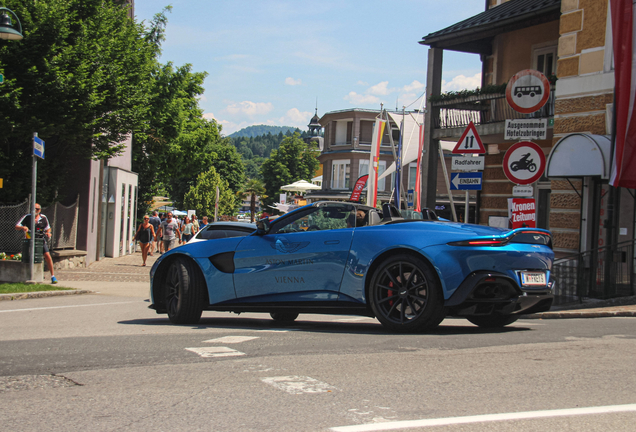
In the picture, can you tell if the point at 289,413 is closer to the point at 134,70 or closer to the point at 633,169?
the point at 633,169

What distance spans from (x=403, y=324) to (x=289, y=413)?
9.75 ft

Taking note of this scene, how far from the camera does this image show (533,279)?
673 centimetres

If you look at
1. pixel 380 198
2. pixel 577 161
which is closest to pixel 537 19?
pixel 577 161

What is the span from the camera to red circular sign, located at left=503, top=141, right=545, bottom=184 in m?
11.8

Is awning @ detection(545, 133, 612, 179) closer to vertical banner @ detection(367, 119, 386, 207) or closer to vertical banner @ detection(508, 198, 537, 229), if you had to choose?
vertical banner @ detection(508, 198, 537, 229)

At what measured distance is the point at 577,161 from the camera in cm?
1411

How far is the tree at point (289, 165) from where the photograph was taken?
96.2 m

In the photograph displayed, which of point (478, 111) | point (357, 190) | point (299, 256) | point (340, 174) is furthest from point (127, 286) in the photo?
point (340, 174)

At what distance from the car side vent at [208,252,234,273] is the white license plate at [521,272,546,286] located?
10.6 feet

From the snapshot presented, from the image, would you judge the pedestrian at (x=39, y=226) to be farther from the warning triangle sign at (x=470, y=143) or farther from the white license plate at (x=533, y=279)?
the white license plate at (x=533, y=279)

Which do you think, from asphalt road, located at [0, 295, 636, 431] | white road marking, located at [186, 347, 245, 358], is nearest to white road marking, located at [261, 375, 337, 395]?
asphalt road, located at [0, 295, 636, 431]

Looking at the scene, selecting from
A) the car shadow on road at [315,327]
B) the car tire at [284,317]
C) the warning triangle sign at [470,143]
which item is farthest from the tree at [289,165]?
the car shadow on road at [315,327]

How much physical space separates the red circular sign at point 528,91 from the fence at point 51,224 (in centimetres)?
1217

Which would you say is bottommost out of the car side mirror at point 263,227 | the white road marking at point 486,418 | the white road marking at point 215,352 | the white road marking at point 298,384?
the white road marking at point 215,352
